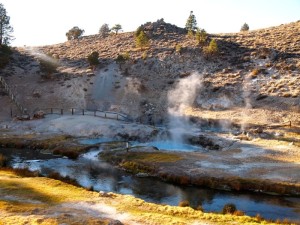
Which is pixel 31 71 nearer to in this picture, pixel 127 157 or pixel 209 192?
pixel 127 157

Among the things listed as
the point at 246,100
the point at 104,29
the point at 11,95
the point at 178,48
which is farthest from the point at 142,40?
the point at 104,29

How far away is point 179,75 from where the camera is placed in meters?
80.2

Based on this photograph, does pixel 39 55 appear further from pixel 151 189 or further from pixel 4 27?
pixel 151 189

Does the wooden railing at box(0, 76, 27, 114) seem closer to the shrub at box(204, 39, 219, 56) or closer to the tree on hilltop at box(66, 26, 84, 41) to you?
the shrub at box(204, 39, 219, 56)

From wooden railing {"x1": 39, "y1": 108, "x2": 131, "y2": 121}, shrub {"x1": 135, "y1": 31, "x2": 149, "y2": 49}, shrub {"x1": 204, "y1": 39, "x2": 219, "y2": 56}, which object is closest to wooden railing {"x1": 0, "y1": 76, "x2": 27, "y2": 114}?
wooden railing {"x1": 39, "y1": 108, "x2": 131, "y2": 121}

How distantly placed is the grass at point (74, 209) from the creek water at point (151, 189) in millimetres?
3523

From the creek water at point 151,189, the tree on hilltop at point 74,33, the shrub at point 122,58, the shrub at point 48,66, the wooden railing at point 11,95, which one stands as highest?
the tree on hilltop at point 74,33

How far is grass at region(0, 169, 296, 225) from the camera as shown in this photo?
21.6 metres

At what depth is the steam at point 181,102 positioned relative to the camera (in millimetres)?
55772

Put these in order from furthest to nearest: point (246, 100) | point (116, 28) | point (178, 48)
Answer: point (116, 28) → point (178, 48) → point (246, 100)

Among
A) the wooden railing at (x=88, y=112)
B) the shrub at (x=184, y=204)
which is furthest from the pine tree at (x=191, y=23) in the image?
the shrub at (x=184, y=204)

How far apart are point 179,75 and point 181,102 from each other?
12106 millimetres

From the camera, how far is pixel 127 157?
4212 centimetres

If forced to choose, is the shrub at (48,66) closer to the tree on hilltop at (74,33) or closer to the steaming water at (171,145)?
the tree on hilltop at (74,33)
